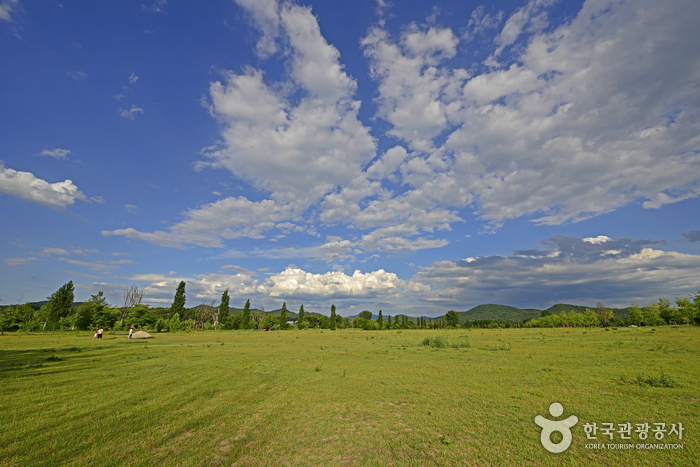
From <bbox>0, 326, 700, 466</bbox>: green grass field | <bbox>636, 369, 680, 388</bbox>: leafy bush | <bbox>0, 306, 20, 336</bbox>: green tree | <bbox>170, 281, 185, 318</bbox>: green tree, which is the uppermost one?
<bbox>170, 281, 185, 318</bbox>: green tree

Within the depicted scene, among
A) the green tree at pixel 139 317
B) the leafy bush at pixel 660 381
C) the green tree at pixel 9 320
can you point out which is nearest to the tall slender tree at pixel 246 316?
the green tree at pixel 139 317

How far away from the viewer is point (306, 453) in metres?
6.73

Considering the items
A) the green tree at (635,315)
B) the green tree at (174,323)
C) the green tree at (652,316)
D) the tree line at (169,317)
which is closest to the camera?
the tree line at (169,317)

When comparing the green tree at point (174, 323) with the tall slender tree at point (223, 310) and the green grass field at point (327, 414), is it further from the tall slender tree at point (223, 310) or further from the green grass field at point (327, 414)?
the green grass field at point (327, 414)

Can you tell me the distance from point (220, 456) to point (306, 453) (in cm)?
194

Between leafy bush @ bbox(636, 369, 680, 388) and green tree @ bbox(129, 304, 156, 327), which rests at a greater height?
green tree @ bbox(129, 304, 156, 327)

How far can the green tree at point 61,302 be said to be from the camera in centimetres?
6947

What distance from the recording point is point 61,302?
71812 mm

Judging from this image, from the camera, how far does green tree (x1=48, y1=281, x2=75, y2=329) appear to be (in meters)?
69.5

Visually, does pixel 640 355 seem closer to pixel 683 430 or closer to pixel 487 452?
pixel 683 430

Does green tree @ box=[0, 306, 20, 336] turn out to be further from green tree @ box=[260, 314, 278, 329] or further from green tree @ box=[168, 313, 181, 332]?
green tree @ box=[260, 314, 278, 329]

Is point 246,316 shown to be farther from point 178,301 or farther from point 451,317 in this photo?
point 451,317

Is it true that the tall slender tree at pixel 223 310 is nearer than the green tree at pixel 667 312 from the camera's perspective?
No

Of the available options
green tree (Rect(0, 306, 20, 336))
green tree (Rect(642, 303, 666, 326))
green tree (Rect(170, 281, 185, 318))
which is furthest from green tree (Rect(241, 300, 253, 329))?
green tree (Rect(642, 303, 666, 326))
